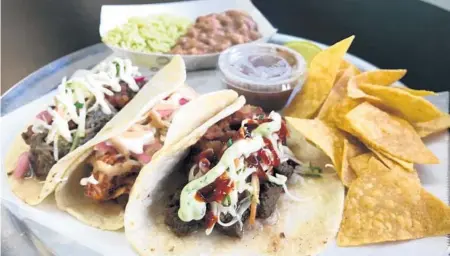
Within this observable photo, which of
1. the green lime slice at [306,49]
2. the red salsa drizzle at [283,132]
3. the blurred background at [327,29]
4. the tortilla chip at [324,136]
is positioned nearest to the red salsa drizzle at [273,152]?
the red salsa drizzle at [283,132]

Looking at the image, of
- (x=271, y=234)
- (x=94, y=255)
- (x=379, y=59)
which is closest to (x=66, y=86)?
(x=94, y=255)

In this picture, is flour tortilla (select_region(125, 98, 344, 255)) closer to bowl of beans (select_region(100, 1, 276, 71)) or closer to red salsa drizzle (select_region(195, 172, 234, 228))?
red salsa drizzle (select_region(195, 172, 234, 228))

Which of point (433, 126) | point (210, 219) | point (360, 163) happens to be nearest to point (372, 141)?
point (360, 163)

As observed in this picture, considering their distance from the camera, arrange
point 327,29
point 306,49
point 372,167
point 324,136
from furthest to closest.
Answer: point 327,29 → point 306,49 → point 324,136 → point 372,167

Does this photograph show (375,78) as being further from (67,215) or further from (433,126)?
(67,215)

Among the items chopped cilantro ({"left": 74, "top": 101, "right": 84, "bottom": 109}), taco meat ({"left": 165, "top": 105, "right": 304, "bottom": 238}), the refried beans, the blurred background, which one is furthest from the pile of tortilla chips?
chopped cilantro ({"left": 74, "top": 101, "right": 84, "bottom": 109})

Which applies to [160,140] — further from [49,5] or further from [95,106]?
[49,5]
